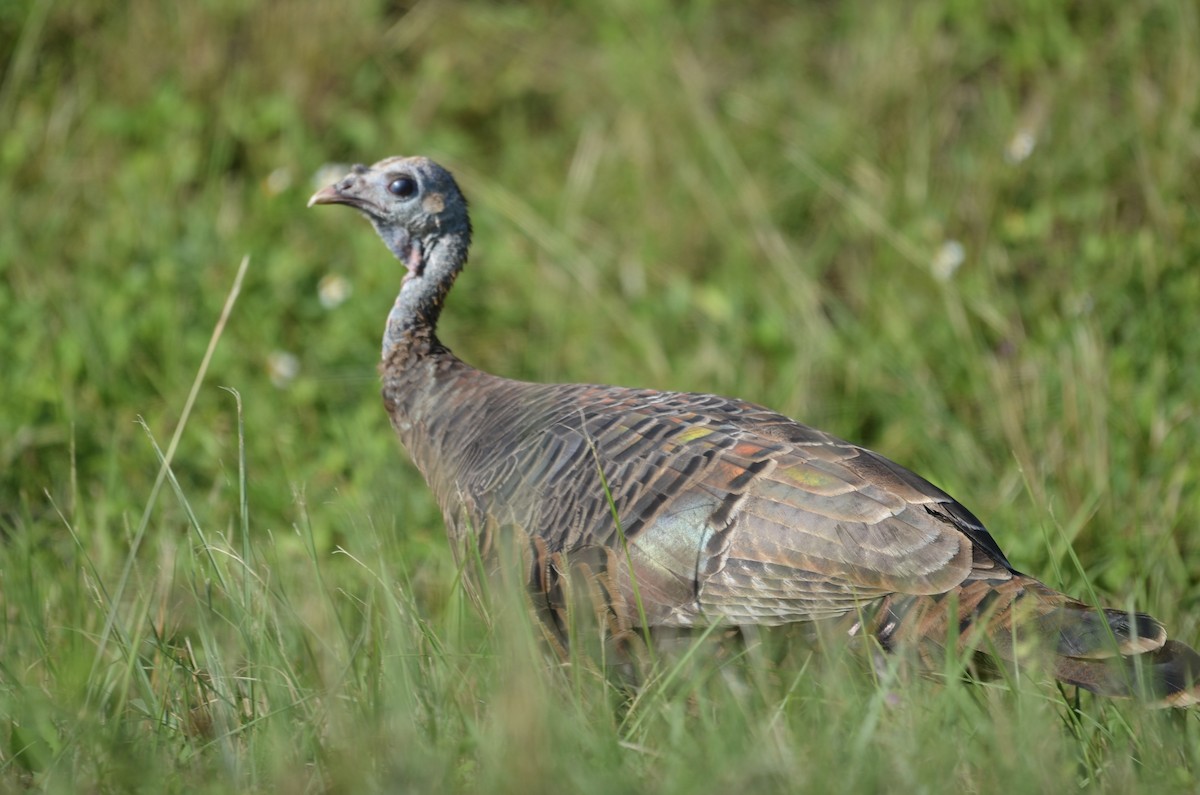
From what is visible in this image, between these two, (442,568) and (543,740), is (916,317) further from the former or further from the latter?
(543,740)

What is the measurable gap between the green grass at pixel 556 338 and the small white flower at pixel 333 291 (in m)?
0.05

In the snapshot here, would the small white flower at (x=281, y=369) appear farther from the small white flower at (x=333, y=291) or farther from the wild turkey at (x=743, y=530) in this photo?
the wild turkey at (x=743, y=530)

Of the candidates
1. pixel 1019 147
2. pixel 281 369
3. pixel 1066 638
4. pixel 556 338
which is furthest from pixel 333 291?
pixel 1066 638

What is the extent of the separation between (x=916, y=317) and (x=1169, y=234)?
90 cm

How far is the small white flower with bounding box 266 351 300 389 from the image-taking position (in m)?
4.76

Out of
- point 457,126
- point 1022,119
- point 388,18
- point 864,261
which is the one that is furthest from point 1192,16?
point 388,18

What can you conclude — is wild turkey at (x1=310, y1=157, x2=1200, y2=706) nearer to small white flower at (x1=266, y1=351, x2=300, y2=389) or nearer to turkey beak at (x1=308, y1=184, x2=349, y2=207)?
turkey beak at (x1=308, y1=184, x2=349, y2=207)

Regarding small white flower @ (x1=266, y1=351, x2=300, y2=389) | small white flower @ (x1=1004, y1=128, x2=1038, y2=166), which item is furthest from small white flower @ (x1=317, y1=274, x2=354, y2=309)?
small white flower @ (x1=1004, y1=128, x2=1038, y2=166)

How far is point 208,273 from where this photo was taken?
5098 mm

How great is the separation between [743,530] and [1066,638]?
2.18 ft

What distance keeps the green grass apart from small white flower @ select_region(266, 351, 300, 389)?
0.05 m

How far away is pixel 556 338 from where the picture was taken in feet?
16.6

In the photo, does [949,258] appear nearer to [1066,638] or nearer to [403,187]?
[403,187]

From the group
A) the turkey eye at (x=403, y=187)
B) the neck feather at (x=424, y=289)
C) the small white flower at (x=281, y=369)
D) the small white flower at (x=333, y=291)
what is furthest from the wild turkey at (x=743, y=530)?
the small white flower at (x=333, y=291)
